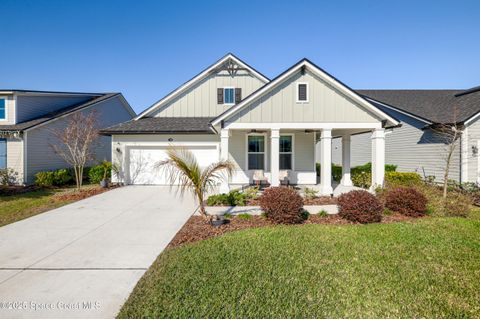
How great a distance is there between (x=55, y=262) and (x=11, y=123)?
603 inches

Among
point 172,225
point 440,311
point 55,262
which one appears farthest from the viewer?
point 172,225

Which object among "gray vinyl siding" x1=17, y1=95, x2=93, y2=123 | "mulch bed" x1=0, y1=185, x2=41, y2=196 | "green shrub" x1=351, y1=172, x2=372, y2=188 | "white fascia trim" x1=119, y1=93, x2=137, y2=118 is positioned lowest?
"mulch bed" x1=0, y1=185, x2=41, y2=196

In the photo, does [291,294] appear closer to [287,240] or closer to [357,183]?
[287,240]

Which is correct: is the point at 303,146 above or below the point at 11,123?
below

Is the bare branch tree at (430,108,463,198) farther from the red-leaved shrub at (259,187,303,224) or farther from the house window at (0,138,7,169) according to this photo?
the house window at (0,138,7,169)

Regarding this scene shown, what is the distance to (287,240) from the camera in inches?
214

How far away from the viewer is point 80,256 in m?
4.80

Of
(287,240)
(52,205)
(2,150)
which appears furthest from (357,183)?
(2,150)

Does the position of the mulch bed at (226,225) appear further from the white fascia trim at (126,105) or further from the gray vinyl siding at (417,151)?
the white fascia trim at (126,105)

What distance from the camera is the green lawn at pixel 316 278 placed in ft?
10.2

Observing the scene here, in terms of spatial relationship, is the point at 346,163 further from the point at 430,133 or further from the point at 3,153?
the point at 3,153

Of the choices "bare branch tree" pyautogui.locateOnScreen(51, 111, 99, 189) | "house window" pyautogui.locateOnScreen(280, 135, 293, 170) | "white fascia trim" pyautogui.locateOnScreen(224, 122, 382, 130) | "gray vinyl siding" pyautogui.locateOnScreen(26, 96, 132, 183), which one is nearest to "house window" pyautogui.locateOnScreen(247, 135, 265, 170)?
"house window" pyautogui.locateOnScreen(280, 135, 293, 170)

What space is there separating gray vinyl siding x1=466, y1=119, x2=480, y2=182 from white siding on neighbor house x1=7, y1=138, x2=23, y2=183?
25.2 meters

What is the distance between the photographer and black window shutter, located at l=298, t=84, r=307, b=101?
1023 centimetres
